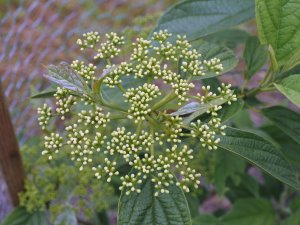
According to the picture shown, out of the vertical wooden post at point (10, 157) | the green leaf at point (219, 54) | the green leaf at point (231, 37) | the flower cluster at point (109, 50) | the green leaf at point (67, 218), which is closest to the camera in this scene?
the flower cluster at point (109, 50)

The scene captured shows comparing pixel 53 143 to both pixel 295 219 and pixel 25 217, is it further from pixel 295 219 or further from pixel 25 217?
pixel 295 219

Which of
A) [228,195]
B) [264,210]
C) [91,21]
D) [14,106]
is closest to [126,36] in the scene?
[264,210]

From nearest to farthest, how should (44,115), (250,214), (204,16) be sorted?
(44,115) → (204,16) → (250,214)

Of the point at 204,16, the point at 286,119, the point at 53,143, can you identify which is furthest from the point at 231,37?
the point at 53,143

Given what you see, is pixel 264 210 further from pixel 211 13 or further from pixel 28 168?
pixel 28 168

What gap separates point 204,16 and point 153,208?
69 cm

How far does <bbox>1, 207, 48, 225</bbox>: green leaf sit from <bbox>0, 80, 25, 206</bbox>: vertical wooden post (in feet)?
0.15

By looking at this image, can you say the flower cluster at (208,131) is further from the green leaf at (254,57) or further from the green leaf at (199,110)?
the green leaf at (254,57)

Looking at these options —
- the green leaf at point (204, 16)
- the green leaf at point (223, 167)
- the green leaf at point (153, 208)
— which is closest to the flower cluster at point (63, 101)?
the green leaf at point (153, 208)

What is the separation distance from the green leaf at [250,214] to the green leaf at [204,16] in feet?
2.25

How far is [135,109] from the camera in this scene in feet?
3.37

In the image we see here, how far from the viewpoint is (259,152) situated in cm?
111

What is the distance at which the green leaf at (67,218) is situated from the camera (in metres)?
1.52

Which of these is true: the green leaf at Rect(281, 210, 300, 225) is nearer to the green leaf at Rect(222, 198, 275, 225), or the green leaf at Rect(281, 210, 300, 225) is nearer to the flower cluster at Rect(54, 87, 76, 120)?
the green leaf at Rect(222, 198, 275, 225)
